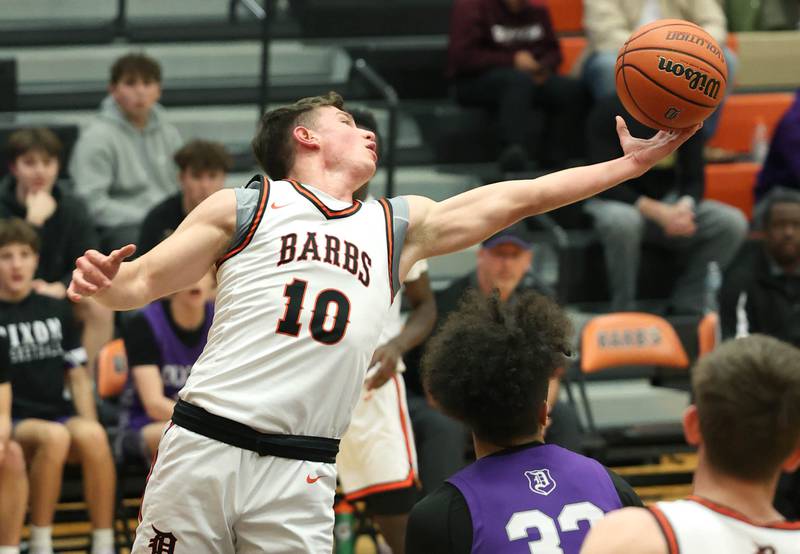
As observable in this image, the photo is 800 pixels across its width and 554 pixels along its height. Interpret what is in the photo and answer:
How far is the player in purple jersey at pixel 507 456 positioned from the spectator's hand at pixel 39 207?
4388 millimetres

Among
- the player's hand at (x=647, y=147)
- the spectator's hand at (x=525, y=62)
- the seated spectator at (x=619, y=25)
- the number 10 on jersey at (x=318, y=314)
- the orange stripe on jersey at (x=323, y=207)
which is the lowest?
the number 10 on jersey at (x=318, y=314)

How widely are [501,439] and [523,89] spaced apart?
5.79m

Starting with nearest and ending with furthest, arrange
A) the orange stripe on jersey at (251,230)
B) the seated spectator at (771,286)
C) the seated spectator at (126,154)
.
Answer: the orange stripe on jersey at (251,230)
the seated spectator at (771,286)
the seated spectator at (126,154)

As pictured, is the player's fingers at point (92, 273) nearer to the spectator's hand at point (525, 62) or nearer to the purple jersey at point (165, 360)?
the purple jersey at point (165, 360)

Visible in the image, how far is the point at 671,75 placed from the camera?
397 cm

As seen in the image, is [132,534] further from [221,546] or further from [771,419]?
[771,419]

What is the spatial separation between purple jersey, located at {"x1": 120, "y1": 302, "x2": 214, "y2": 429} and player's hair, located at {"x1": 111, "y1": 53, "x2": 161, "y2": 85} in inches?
77.6

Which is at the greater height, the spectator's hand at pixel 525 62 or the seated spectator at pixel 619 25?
the seated spectator at pixel 619 25

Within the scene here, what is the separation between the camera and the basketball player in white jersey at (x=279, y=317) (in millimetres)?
3395

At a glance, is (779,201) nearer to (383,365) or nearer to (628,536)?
Answer: (383,365)

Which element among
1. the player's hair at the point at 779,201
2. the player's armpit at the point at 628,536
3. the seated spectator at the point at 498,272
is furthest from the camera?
the player's hair at the point at 779,201

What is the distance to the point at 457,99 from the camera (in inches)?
356

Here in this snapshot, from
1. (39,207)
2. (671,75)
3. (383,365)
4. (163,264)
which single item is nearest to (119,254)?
(163,264)

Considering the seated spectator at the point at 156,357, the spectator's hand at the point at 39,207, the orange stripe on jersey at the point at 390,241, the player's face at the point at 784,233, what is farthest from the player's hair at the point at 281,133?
the player's face at the point at 784,233
